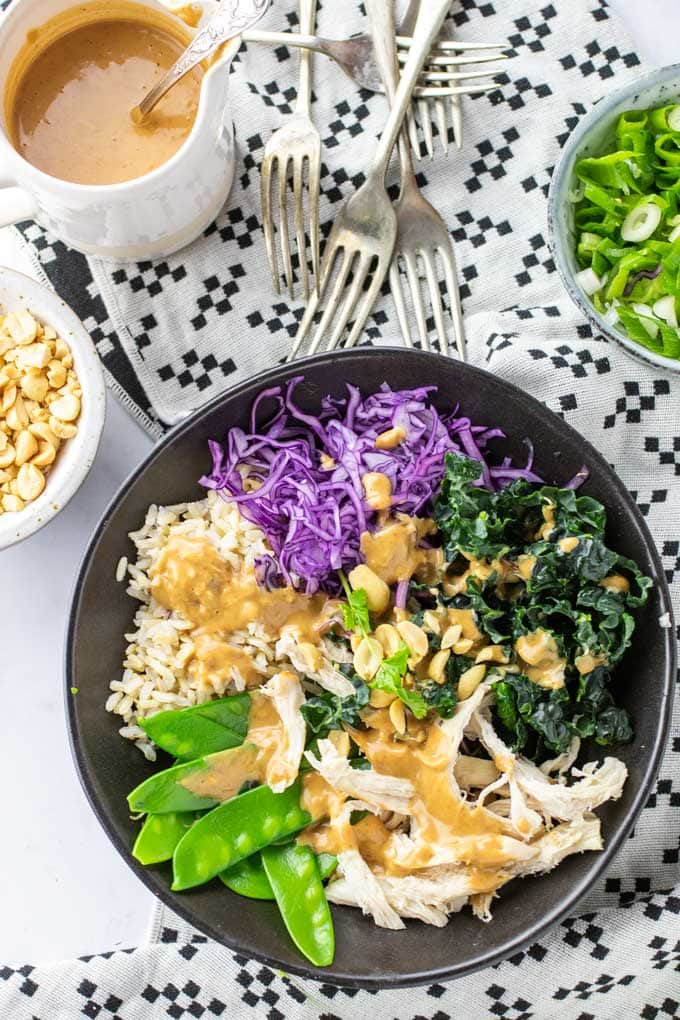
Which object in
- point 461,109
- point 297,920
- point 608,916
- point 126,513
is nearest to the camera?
point 297,920

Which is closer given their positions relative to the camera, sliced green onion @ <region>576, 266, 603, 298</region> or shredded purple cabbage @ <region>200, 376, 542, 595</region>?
shredded purple cabbage @ <region>200, 376, 542, 595</region>

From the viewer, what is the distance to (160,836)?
229cm

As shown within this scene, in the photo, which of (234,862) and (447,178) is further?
(447,178)

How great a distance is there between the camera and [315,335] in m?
2.71

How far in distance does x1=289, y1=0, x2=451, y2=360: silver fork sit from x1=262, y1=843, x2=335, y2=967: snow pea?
3.94ft

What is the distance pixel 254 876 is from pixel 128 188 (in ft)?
4.95

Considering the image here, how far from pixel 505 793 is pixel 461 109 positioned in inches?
67.2

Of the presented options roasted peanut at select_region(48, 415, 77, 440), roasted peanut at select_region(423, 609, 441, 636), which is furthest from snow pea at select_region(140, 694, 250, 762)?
roasted peanut at select_region(48, 415, 77, 440)

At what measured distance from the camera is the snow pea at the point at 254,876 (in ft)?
7.63

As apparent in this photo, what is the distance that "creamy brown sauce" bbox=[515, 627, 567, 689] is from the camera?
2.24 metres

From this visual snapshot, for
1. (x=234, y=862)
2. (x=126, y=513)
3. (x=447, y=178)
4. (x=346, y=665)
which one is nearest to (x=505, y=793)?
(x=346, y=665)

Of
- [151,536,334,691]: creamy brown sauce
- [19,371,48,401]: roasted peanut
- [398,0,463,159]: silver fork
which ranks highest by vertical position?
[398,0,463,159]: silver fork

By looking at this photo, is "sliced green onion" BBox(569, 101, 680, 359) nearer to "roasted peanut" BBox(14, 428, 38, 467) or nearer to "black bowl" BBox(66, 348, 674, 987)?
"black bowl" BBox(66, 348, 674, 987)

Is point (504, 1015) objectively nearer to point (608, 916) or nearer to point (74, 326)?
point (608, 916)
